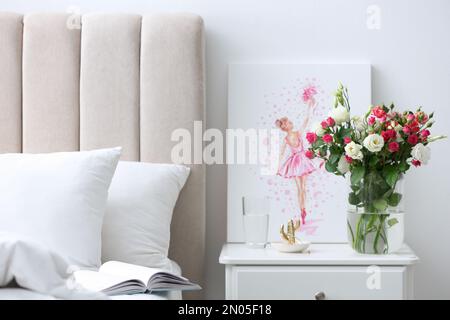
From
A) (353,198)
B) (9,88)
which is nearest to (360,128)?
(353,198)

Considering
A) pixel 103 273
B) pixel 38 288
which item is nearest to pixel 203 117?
pixel 103 273

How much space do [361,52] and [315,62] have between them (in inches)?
6.7

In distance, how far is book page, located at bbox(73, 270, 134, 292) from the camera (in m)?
1.63

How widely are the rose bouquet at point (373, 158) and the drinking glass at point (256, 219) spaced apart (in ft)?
0.79

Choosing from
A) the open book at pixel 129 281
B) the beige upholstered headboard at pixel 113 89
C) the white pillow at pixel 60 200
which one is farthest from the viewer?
the beige upholstered headboard at pixel 113 89

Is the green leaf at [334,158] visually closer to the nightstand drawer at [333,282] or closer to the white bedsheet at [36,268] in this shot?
the nightstand drawer at [333,282]

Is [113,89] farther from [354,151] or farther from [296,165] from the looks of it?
[354,151]

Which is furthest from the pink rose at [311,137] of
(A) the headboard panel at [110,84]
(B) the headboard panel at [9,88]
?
(B) the headboard panel at [9,88]

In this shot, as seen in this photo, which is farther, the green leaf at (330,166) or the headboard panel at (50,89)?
the headboard panel at (50,89)

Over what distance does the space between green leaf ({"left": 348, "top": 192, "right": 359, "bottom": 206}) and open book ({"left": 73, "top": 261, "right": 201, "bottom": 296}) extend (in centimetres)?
63

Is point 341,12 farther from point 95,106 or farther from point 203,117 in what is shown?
point 95,106

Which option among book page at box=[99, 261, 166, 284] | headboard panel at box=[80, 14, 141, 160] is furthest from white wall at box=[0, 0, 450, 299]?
book page at box=[99, 261, 166, 284]

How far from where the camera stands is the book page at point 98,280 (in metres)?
1.63

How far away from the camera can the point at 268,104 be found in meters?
2.38
